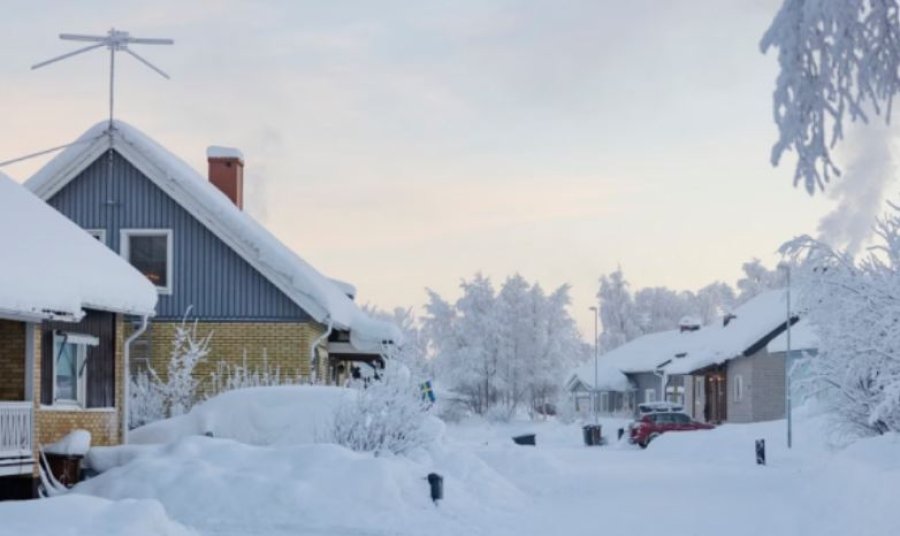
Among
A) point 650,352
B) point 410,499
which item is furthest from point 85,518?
point 650,352

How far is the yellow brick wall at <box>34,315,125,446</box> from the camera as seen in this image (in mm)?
20328

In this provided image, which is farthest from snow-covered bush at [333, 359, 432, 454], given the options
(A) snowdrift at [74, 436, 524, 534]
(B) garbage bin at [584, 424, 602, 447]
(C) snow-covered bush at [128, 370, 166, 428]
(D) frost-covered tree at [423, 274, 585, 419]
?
(D) frost-covered tree at [423, 274, 585, 419]

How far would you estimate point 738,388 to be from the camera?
2393 inches

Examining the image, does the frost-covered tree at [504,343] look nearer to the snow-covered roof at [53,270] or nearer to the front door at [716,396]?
the front door at [716,396]

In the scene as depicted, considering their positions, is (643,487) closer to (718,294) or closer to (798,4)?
(798,4)

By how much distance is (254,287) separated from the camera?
30969 mm

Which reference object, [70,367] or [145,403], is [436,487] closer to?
[70,367]

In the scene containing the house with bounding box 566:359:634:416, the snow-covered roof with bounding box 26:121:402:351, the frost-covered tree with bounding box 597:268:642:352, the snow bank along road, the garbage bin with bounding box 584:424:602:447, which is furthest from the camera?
the frost-covered tree with bounding box 597:268:642:352

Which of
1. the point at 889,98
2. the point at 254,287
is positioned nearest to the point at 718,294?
the point at 254,287

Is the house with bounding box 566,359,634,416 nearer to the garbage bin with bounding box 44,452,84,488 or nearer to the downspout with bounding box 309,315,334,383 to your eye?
the downspout with bounding box 309,315,334,383

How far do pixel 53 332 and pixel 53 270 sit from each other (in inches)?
104

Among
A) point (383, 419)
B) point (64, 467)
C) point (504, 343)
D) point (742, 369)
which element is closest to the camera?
point (64, 467)

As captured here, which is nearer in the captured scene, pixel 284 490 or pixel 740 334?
Answer: pixel 284 490

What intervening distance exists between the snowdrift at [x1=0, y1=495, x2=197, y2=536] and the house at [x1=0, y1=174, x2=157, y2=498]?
3485 millimetres
